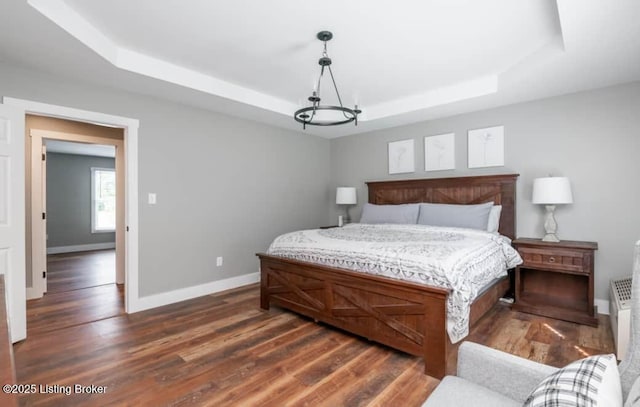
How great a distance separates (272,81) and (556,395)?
347 centimetres

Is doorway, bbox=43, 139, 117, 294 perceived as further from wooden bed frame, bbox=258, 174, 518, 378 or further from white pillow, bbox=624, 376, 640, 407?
white pillow, bbox=624, 376, 640, 407

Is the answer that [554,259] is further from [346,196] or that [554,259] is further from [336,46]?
[336,46]

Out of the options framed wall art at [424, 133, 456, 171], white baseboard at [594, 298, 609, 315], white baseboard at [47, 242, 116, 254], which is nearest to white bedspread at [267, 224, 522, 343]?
white baseboard at [594, 298, 609, 315]

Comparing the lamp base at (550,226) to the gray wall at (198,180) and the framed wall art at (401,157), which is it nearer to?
the framed wall art at (401,157)

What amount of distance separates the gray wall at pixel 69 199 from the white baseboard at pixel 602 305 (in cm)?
978

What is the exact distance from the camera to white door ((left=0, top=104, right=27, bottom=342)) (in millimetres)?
2559

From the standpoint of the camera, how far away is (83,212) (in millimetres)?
7820

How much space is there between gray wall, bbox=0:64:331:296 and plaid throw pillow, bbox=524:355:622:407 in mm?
3679

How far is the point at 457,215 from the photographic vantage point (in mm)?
3705

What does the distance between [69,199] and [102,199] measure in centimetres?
71

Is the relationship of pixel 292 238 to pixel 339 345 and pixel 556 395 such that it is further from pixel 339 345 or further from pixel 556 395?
pixel 556 395


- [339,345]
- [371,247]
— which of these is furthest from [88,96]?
[339,345]

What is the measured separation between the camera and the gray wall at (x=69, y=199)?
24.1 ft

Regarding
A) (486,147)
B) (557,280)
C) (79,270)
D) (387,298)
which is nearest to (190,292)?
(387,298)
